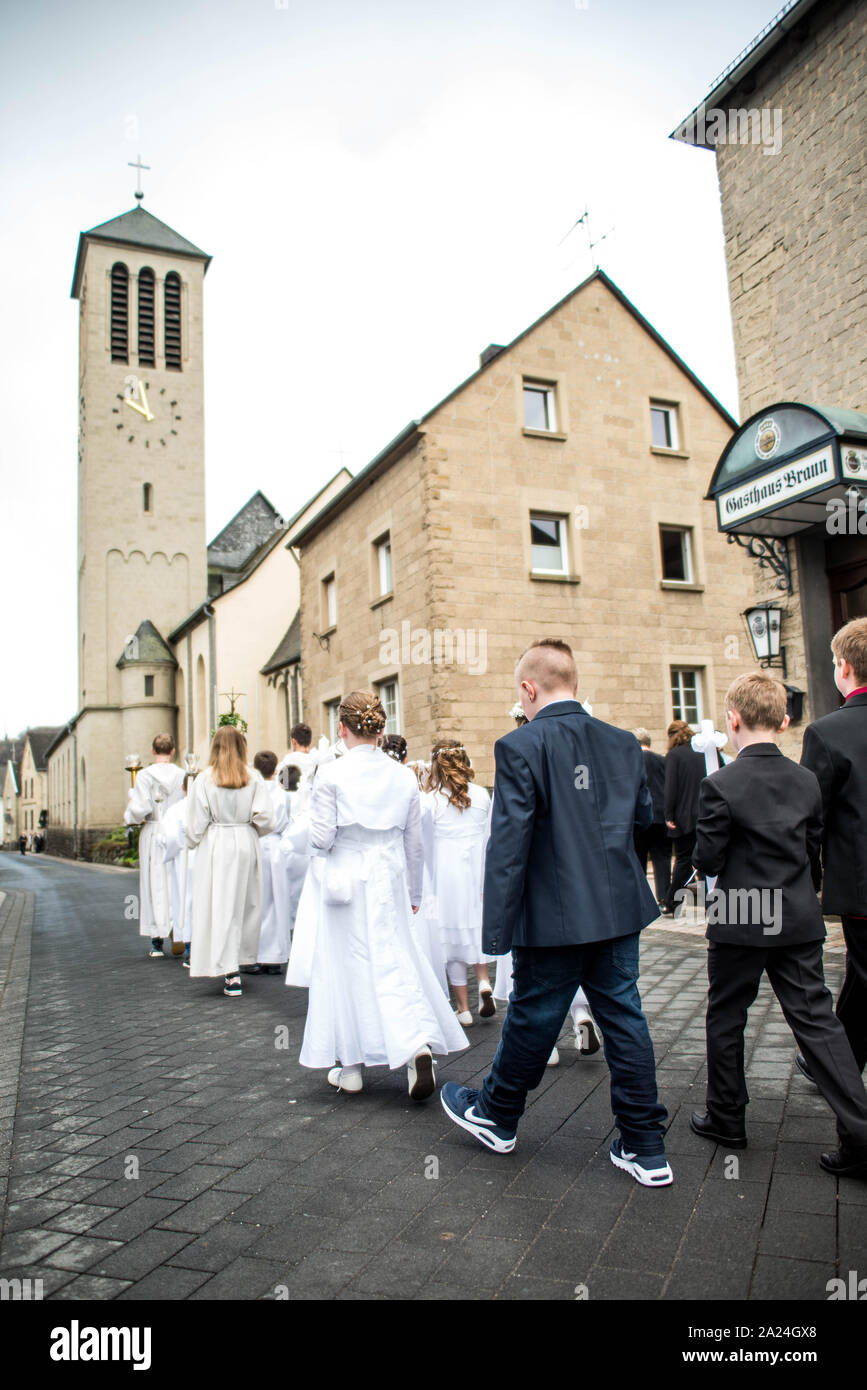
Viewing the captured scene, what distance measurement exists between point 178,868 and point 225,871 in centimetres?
196

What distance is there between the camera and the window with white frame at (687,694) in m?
19.4

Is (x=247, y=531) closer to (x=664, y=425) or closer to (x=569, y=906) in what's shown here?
(x=664, y=425)

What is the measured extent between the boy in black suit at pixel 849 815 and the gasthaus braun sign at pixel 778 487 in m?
5.92

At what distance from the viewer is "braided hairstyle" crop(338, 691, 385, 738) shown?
4.84 metres

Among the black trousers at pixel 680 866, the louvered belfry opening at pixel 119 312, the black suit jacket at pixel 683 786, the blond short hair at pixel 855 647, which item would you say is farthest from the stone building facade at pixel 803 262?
the louvered belfry opening at pixel 119 312

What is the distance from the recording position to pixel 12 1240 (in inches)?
120

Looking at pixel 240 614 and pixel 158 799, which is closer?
pixel 158 799

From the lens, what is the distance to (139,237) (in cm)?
4469

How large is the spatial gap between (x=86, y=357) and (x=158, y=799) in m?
40.2

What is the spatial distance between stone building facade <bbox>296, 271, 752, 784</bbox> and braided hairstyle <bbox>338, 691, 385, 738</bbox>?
11.7 m

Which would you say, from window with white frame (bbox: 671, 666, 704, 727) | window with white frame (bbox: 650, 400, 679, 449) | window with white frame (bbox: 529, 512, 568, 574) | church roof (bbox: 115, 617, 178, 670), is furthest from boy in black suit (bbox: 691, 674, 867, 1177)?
church roof (bbox: 115, 617, 178, 670)

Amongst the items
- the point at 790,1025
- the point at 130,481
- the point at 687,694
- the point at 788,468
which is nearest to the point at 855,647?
the point at 790,1025
